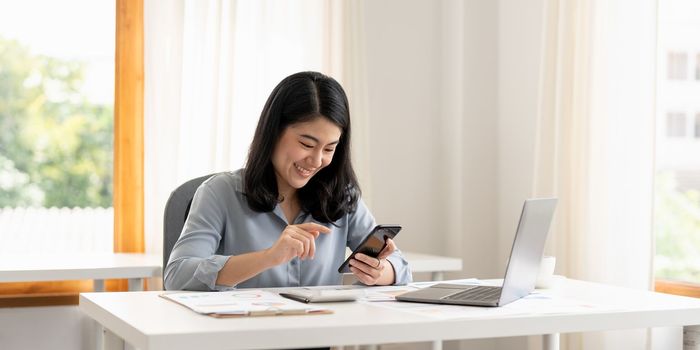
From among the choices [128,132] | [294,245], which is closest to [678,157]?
[294,245]

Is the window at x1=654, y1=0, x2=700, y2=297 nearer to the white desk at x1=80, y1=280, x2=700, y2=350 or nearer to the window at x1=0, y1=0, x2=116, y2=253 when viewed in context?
the white desk at x1=80, y1=280, x2=700, y2=350

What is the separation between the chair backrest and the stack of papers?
1.43 feet

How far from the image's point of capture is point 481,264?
4059 mm

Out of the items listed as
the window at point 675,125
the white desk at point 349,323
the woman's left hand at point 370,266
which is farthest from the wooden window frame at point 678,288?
the woman's left hand at point 370,266

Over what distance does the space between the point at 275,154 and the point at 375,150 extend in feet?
5.93

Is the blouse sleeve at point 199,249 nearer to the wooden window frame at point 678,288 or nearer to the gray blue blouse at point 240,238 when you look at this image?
the gray blue blouse at point 240,238

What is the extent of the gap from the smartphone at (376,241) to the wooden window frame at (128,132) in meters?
1.67

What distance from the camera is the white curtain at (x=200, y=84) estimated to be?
11.6 ft

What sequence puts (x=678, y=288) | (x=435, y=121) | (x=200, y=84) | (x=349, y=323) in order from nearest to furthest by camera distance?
(x=349, y=323) < (x=678, y=288) < (x=200, y=84) < (x=435, y=121)

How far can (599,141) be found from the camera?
324cm

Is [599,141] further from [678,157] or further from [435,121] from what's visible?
[435,121]

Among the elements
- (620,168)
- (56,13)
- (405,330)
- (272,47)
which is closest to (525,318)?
(405,330)

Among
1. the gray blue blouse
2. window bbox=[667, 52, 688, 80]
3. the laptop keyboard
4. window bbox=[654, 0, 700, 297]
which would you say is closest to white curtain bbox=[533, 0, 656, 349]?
window bbox=[654, 0, 700, 297]

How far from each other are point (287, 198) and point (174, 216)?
301mm
